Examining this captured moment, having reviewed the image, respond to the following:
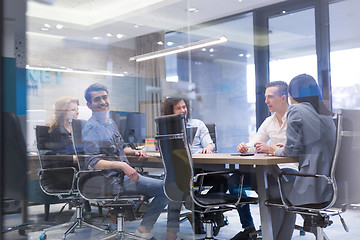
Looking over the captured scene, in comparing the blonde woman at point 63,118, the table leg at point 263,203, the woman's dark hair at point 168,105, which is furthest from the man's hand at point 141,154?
the table leg at point 263,203

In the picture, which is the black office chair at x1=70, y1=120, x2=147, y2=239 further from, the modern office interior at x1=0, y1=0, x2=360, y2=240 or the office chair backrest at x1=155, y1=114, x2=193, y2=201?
the office chair backrest at x1=155, y1=114, x2=193, y2=201

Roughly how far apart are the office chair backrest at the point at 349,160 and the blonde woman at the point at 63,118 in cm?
201

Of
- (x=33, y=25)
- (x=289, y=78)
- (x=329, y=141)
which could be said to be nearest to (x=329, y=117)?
(x=329, y=141)

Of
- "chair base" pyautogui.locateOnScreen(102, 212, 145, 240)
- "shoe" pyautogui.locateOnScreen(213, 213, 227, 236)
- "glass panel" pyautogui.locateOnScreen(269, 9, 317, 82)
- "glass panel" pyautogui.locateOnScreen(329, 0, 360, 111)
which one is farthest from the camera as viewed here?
"glass panel" pyautogui.locateOnScreen(269, 9, 317, 82)

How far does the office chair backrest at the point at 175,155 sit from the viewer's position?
231 centimetres

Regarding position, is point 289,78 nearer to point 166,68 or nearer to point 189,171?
point 189,171

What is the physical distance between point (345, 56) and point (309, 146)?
0.80 metres

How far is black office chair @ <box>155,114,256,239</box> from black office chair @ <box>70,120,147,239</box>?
0.25 m

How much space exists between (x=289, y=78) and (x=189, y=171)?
58.1 inches

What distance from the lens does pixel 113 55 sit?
1.98 metres

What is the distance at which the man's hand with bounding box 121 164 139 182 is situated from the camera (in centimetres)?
216

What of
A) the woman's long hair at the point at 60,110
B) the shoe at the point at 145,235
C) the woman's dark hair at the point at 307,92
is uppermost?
the woman's dark hair at the point at 307,92

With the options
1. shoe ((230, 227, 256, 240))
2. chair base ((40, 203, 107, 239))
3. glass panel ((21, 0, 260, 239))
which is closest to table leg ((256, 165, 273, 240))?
shoe ((230, 227, 256, 240))

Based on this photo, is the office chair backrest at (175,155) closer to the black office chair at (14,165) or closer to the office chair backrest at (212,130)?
the black office chair at (14,165)
